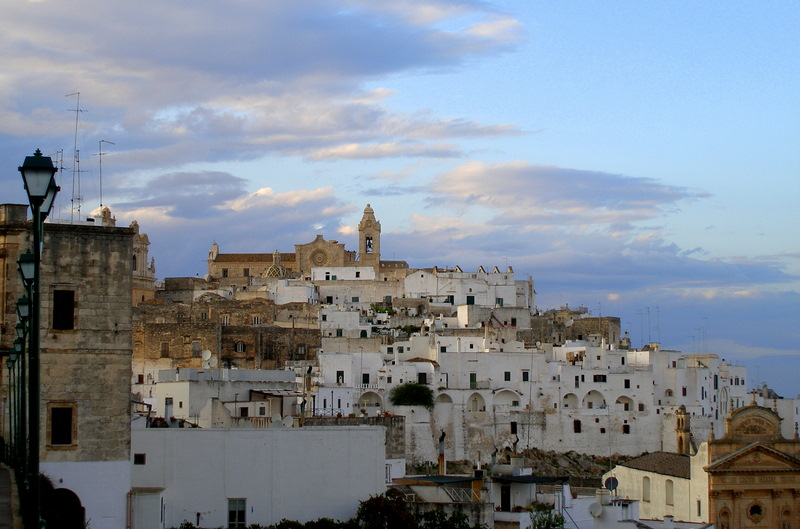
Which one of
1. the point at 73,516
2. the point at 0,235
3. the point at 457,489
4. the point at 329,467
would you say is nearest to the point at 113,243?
the point at 0,235

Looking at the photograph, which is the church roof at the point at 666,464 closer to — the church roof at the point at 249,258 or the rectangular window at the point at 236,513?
the rectangular window at the point at 236,513

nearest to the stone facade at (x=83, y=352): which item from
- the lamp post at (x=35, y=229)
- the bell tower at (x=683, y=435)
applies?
the lamp post at (x=35, y=229)

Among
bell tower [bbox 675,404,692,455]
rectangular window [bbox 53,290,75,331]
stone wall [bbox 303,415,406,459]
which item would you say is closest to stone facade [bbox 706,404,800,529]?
bell tower [bbox 675,404,692,455]

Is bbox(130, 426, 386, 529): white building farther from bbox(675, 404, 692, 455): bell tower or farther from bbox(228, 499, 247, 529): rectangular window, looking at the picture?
bbox(675, 404, 692, 455): bell tower

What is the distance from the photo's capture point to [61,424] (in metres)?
25.5

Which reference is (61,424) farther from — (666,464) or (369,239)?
(369,239)

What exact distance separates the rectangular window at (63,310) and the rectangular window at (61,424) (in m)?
1.57

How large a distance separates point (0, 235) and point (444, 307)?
211ft

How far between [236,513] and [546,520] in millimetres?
8820

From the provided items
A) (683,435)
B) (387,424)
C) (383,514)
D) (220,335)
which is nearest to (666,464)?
(683,435)

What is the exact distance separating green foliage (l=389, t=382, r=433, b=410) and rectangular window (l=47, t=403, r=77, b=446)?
4329 cm

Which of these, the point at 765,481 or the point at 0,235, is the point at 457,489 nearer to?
the point at 0,235

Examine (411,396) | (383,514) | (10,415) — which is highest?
(10,415)

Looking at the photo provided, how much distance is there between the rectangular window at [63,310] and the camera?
83.8 ft
